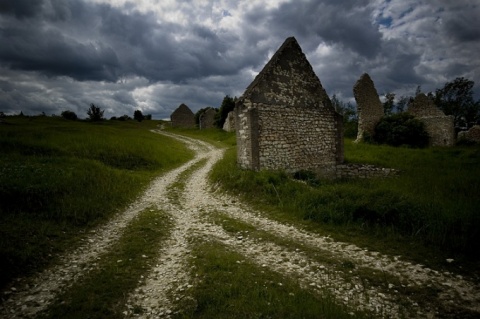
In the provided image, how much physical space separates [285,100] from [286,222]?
26.3 feet

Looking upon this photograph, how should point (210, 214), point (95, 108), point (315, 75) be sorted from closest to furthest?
point (210, 214) < point (315, 75) < point (95, 108)

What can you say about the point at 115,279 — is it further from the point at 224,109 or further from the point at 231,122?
the point at 224,109

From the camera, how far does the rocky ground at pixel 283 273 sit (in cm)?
439

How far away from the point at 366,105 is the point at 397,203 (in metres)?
22.8

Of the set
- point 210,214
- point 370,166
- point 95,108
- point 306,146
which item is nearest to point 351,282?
point 210,214

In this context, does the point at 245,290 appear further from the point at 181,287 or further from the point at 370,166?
the point at 370,166

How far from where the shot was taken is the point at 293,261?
19.8 feet

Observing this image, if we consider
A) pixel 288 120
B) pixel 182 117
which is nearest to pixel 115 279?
pixel 288 120

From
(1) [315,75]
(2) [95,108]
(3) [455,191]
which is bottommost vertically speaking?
(3) [455,191]

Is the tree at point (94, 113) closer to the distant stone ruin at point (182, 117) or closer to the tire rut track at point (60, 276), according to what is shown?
the distant stone ruin at point (182, 117)

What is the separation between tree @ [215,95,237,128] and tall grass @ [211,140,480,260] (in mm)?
33564

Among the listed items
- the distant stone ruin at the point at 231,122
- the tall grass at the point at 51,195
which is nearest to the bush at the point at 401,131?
the distant stone ruin at the point at 231,122

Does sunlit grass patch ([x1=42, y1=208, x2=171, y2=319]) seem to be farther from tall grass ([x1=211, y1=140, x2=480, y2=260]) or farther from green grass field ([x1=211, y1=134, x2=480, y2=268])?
tall grass ([x1=211, y1=140, x2=480, y2=260])

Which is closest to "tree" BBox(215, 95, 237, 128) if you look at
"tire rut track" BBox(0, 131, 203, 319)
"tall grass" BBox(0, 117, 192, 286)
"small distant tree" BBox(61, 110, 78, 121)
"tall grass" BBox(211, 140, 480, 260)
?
"tall grass" BBox(0, 117, 192, 286)
